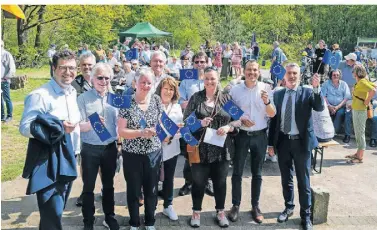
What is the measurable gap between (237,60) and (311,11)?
78.2ft

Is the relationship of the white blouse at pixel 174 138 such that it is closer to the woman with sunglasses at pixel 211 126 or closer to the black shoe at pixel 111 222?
the woman with sunglasses at pixel 211 126

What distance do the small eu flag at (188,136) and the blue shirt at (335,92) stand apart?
5660 millimetres

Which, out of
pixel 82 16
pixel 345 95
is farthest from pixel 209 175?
pixel 82 16

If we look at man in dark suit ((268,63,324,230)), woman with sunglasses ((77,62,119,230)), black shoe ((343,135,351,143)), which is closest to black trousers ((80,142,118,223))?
woman with sunglasses ((77,62,119,230))

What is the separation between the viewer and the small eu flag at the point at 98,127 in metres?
3.84

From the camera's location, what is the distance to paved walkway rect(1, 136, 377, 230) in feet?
15.8

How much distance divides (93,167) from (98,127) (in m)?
0.61

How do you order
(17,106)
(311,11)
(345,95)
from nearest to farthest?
(345,95)
(17,106)
(311,11)

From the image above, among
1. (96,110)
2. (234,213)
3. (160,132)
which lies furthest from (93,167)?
(234,213)

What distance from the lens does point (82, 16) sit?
28.3 metres

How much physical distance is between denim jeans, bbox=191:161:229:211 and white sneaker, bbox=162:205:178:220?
1.26ft

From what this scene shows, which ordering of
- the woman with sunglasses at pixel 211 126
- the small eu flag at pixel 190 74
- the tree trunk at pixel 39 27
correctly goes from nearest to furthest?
the woman with sunglasses at pixel 211 126, the small eu flag at pixel 190 74, the tree trunk at pixel 39 27

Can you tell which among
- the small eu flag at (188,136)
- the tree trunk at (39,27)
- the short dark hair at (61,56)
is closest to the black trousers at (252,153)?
the small eu flag at (188,136)

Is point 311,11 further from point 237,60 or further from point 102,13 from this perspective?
point 237,60
